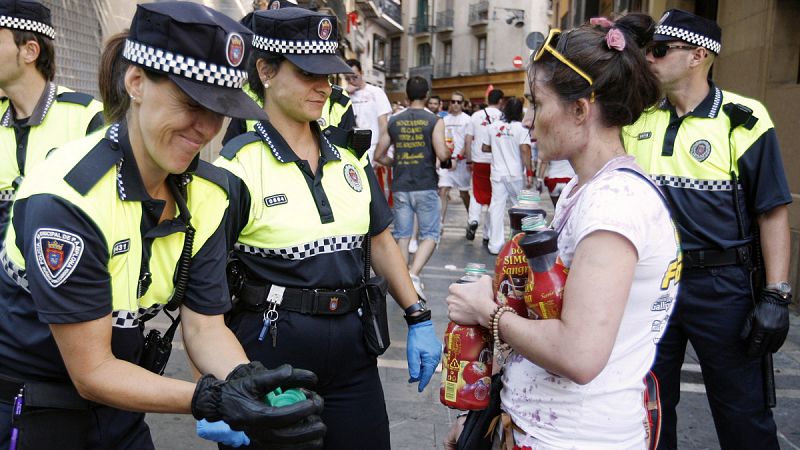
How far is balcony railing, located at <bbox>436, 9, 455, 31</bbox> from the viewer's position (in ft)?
146

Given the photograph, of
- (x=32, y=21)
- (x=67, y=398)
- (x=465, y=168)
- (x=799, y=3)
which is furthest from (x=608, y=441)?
(x=465, y=168)

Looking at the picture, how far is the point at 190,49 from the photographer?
164 centimetres

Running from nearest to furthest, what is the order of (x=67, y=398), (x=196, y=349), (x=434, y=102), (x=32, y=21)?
(x=67, y=398) → (x=196, y=349) → (x=32, y=21) → (x=434, y=102)

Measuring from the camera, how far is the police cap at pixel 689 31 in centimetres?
327

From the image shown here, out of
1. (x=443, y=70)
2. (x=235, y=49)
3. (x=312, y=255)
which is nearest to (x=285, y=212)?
(x=312, y=255)

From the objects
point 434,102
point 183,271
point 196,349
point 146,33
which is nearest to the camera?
point 146,33

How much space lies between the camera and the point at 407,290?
2.89m

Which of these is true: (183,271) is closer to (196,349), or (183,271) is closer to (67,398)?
(196,349)

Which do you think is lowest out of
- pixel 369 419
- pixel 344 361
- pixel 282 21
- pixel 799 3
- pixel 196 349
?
pixel 369 419

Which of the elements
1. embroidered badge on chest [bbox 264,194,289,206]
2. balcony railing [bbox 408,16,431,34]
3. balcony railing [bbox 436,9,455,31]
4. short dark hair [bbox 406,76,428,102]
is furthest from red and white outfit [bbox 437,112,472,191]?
balcony railing [bbox 408,16,431,34]

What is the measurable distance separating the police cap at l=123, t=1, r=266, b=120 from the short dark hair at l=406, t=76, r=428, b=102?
623 centimetres

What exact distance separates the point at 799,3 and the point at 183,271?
7.00m

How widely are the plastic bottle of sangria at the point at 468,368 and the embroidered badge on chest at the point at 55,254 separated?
39.1 inches

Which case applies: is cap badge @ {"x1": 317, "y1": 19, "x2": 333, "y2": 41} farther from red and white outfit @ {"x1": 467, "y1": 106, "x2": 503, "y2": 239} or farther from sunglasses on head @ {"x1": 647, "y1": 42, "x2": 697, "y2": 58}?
red and white outfit @ {"x1": 467, "y1": 106, "x2": 503, "y2": 239}
